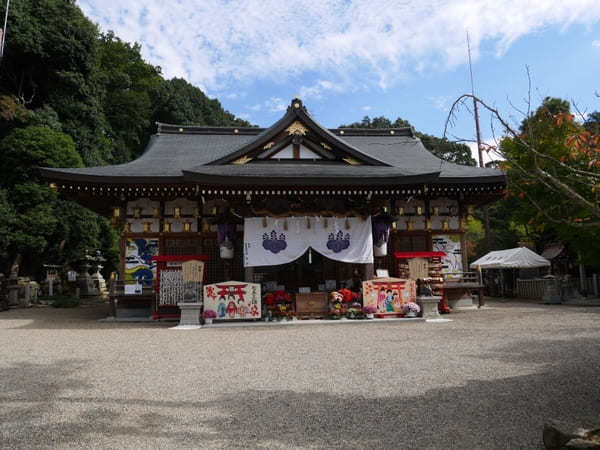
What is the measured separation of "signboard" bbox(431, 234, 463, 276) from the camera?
14.5 metres

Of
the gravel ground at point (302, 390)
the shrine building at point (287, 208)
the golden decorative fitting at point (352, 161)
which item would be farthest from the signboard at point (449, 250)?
the gravel ground at point (302, 390)

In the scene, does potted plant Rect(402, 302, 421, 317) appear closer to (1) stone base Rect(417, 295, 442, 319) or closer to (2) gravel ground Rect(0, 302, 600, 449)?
(1) stone base Rect(417, 295, 442, 319)

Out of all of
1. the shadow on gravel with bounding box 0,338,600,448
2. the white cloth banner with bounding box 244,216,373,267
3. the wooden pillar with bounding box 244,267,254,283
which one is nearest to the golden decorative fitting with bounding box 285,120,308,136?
the white cloth banner with bounding box 244,216,373,267

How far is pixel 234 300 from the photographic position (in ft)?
38.0

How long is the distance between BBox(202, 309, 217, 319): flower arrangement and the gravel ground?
241 centimetres

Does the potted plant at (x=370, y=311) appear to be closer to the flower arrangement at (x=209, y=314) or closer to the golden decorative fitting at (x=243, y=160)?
the flower arrangement at (x=209, y=314)

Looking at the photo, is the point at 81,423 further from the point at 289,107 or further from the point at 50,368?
the point at 289,107

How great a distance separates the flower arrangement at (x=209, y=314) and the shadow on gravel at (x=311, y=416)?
6.16 meters

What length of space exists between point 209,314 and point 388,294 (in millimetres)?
5224

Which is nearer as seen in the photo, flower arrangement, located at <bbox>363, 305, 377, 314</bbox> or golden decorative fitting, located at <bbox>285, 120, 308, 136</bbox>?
flower arrangement, located at <bbox>363, 305, 377, 314</bbox>

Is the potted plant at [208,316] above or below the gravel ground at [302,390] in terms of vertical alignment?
above

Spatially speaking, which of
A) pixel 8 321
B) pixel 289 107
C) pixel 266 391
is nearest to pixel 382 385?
pixel 266 391

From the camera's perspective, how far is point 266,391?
15.9 feet

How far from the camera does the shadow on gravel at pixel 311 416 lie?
11.2 ft
